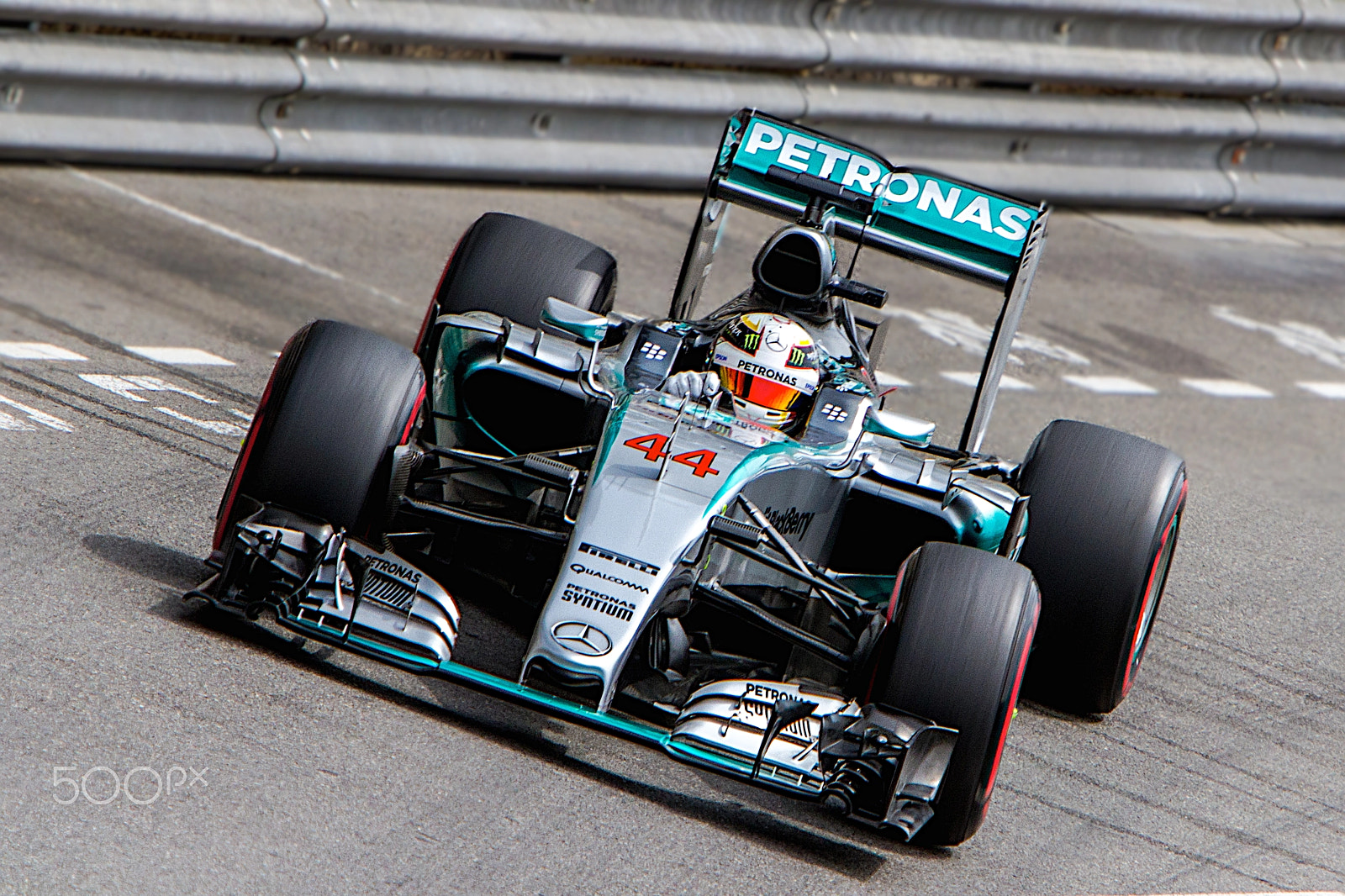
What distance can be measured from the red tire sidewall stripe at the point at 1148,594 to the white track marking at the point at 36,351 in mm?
4531

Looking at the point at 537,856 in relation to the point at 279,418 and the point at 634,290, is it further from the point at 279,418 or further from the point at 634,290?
the point at 634,290

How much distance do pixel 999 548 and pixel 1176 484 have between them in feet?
2.69

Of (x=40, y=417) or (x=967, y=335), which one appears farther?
(x=967, y=335)

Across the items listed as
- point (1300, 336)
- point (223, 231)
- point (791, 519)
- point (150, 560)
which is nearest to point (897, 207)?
point (791, 519)

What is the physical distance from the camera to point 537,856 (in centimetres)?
496

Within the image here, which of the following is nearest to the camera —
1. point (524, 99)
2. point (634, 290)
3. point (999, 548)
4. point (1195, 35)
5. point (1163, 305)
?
point (999, 548)

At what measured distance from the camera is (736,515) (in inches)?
246

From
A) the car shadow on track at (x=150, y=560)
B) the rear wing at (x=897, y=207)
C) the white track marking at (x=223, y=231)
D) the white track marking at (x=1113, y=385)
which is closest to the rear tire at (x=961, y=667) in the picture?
the rear wing at (x=897, y=207)

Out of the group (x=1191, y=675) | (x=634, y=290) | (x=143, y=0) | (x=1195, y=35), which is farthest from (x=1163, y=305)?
(x=143, y=0)

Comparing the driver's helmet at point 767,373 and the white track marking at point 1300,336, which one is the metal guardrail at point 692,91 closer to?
the white track marking at point 1300,336

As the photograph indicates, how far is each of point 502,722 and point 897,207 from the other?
300cm

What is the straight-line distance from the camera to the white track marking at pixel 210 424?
775cm

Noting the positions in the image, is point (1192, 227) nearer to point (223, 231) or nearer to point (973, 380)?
point (973, 380)

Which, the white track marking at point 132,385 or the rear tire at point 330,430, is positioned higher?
the rear tire at point 330,430
